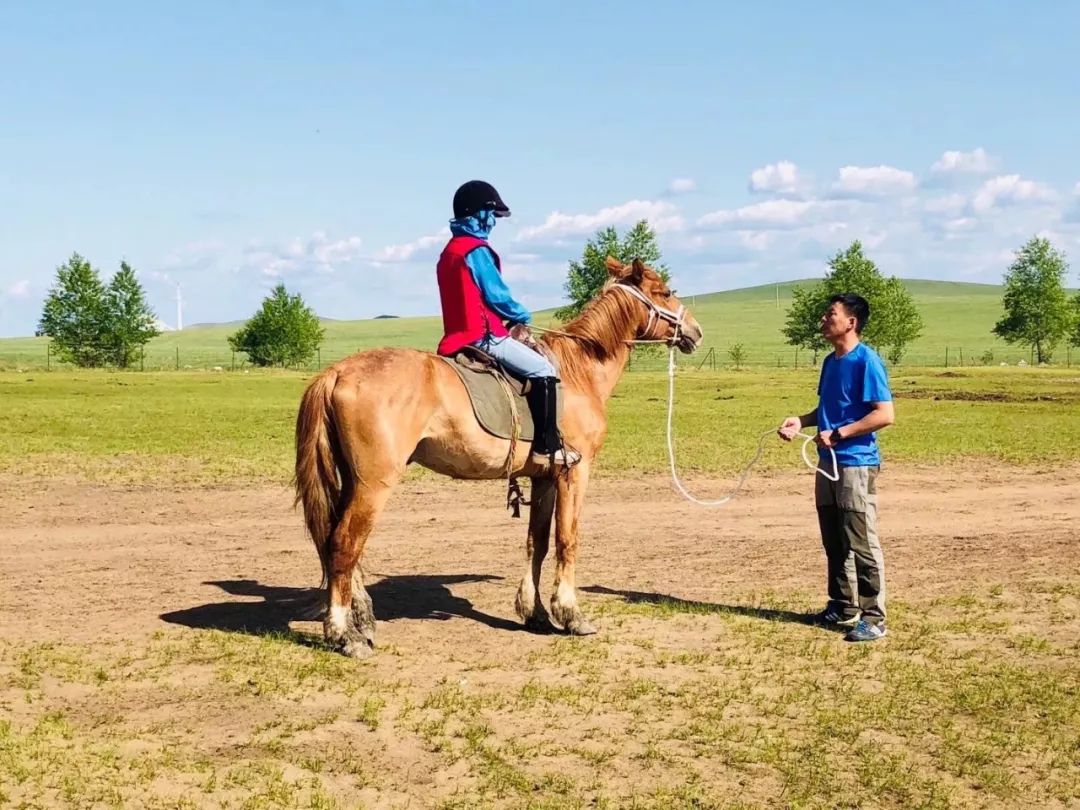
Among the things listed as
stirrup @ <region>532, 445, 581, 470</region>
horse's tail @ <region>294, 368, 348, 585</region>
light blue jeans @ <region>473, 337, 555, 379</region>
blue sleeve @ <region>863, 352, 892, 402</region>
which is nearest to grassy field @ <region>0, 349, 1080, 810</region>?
horse's tail @ <region>294, 368, 348, 585</region>

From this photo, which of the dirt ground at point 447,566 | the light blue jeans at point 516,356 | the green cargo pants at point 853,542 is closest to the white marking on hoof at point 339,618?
the dirt ground at point 447,566

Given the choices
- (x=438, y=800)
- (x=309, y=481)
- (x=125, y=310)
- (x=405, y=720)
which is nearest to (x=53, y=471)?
(x=309, y=481)

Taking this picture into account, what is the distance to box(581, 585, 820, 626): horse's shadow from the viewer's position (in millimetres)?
8914

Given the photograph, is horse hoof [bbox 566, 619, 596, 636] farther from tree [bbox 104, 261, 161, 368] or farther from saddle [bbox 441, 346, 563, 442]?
tree [bbox 104, 261, 161, 368]

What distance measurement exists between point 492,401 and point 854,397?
291 centimetres

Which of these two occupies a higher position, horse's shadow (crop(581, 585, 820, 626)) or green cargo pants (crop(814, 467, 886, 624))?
green cargo pants (crop(814, 467, 886, 624))

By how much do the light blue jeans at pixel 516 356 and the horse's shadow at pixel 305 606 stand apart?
2.12 meters

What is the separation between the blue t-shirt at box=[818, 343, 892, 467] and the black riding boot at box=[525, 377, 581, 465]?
2109mm

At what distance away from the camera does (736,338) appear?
420 feet

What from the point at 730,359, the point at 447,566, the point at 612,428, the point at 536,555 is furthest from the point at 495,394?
the point at 730,359

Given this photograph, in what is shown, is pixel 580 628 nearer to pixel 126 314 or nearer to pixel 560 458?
pixel 560 458

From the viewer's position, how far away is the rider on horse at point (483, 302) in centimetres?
809

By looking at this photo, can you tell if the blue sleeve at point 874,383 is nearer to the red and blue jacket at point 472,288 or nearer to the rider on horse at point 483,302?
the rider on horse at point 483,302

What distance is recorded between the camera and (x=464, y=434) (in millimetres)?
8078
